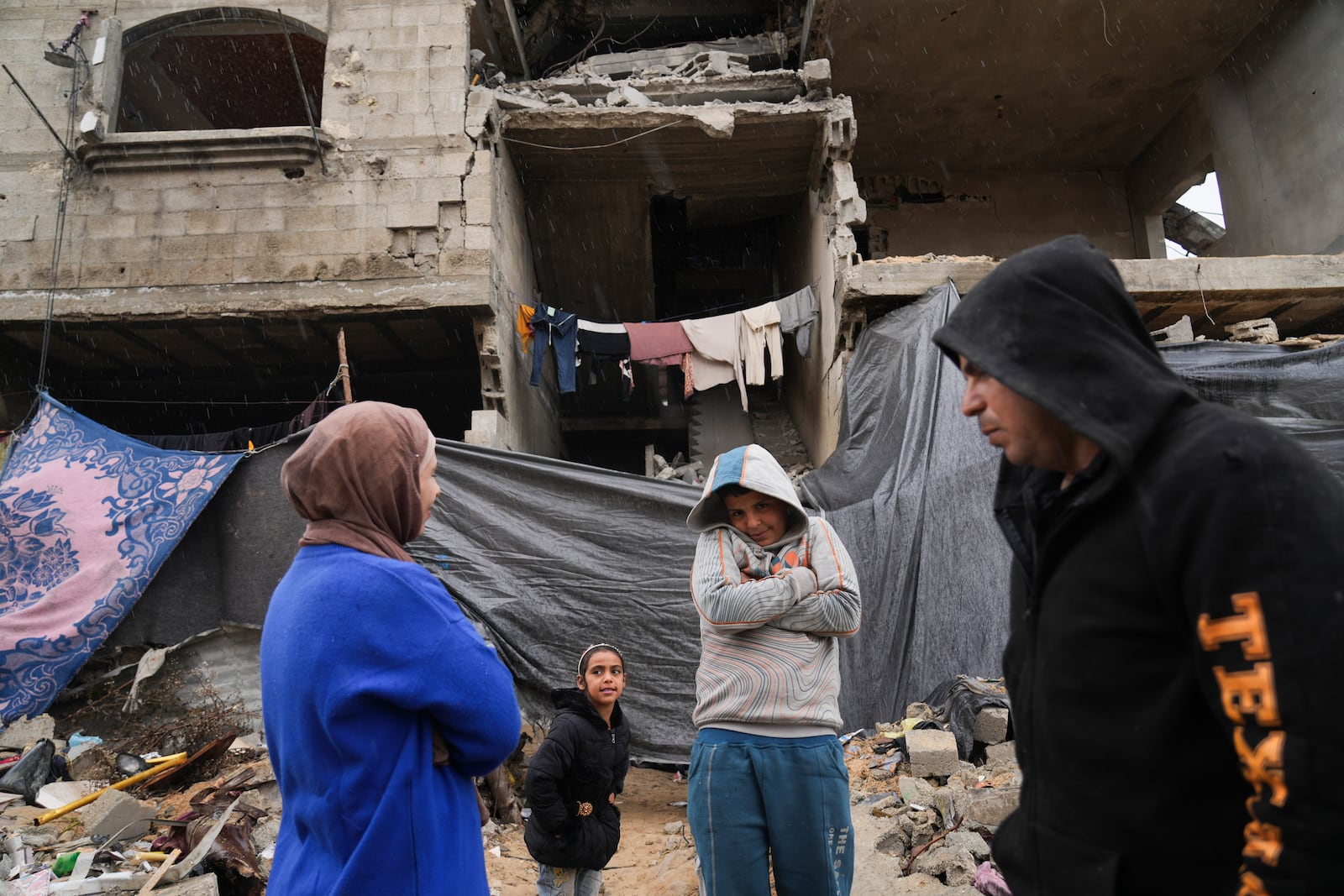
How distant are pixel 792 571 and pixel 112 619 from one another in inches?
205

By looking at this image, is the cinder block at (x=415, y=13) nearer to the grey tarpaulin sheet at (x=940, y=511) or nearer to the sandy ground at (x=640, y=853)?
the grey tarpaulin sheet at (x=940, y=511)

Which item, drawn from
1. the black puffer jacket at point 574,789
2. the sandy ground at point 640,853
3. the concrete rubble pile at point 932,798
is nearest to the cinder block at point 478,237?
the sandy ground at point 640,853

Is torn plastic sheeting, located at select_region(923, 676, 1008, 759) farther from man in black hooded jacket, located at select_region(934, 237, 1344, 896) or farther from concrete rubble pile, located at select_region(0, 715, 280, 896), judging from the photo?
man in black hooded jacket, located at select_region(934, 237, 1344, 896)

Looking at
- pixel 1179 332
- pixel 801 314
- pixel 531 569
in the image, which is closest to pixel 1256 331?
pixel 1179 332

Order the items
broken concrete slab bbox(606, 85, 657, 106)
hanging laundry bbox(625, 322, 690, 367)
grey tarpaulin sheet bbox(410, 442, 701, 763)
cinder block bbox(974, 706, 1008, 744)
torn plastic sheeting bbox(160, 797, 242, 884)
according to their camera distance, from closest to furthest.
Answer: torn plastic sheeting bbox(160, 797, 242, 884) < cinder block bbox(974, 706, 1008, 744) < grey tarpaulin sheet bbox(410, 442, 701, 763) < broken concrete slab bbox(606, 85, 657, 106) < hanging laundry bbox(625, 322, 690, 367)

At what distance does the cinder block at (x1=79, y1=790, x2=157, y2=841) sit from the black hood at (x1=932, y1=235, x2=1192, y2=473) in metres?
4.66

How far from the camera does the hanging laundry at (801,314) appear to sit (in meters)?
Answer: 9.12

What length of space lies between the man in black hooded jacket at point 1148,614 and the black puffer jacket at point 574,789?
205cm

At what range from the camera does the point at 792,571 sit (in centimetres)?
241

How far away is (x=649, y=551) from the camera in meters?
6.11

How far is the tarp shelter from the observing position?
5547mm

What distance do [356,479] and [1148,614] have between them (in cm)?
141

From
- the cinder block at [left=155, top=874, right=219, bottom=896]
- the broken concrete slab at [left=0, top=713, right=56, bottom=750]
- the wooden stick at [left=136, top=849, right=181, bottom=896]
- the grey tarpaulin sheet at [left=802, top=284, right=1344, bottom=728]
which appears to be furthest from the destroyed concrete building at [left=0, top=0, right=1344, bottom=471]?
the cinder block at [left=155, top=874, right=219, bottom=896]

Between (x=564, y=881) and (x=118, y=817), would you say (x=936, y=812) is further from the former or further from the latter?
(x=118, y=817)
